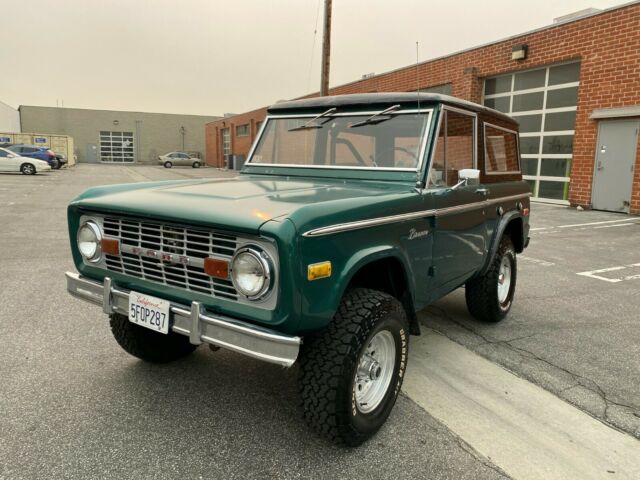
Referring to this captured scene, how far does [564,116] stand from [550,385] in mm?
12495

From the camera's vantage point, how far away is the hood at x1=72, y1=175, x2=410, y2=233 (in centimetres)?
223

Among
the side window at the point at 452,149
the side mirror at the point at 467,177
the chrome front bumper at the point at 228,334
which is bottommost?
the chrome front bumper at the point at 228,334

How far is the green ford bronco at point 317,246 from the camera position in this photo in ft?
7.12

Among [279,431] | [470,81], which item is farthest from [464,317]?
[470,81]

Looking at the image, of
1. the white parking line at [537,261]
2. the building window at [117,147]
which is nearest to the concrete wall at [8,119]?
the building window at [117,147]

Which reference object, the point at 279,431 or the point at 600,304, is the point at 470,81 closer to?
the point at 600,304

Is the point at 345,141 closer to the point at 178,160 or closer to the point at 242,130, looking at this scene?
the point at 242,130

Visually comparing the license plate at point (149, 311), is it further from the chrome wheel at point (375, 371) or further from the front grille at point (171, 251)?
the chrome wheel at point (375, 371)

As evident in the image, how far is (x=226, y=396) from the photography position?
2998mm

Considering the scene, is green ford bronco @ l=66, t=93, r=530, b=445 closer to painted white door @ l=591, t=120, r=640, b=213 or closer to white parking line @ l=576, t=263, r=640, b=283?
white parking line @ l=576, t=263, r=640, b=283

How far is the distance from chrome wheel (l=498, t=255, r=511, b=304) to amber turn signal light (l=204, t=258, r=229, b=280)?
311cm

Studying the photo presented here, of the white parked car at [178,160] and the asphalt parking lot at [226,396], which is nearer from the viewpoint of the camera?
the asphalt parking lot at [226,396]

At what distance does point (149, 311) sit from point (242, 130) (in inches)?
1543

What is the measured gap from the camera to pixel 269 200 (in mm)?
2504
